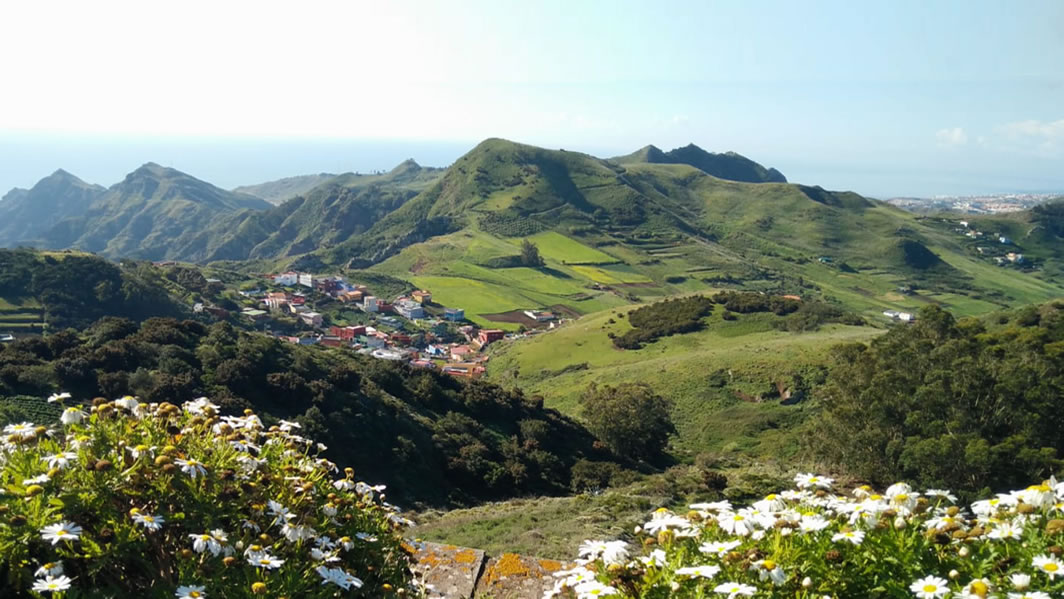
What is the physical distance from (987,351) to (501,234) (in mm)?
143180

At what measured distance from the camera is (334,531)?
4.50m

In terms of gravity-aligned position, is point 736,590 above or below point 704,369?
above

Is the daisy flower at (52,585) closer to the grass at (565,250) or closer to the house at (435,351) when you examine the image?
the house at (435,351)

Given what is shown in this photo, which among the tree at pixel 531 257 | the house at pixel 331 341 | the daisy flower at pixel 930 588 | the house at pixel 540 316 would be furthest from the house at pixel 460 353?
the daisy flower at pixel 930 588

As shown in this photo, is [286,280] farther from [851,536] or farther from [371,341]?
[851,536]

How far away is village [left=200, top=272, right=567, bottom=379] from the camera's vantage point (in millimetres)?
74750

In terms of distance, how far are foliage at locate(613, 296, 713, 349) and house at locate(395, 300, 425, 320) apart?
143 feet

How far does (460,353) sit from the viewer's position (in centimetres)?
7706

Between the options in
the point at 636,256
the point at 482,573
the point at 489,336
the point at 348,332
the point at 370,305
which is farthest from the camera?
the point at 636,256

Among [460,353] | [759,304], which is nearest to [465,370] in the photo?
[460,353]

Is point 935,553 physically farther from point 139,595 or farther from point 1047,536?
point 139,595

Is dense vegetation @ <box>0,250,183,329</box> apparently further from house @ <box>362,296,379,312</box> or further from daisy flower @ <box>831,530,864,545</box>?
daisy flower @ <box>831,530,864,545</box>

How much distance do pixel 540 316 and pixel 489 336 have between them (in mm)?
15222

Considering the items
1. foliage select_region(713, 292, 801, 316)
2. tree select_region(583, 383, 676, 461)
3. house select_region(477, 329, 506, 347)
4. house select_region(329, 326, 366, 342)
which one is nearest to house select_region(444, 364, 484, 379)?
house select_region(477, 329, 506, 347)
